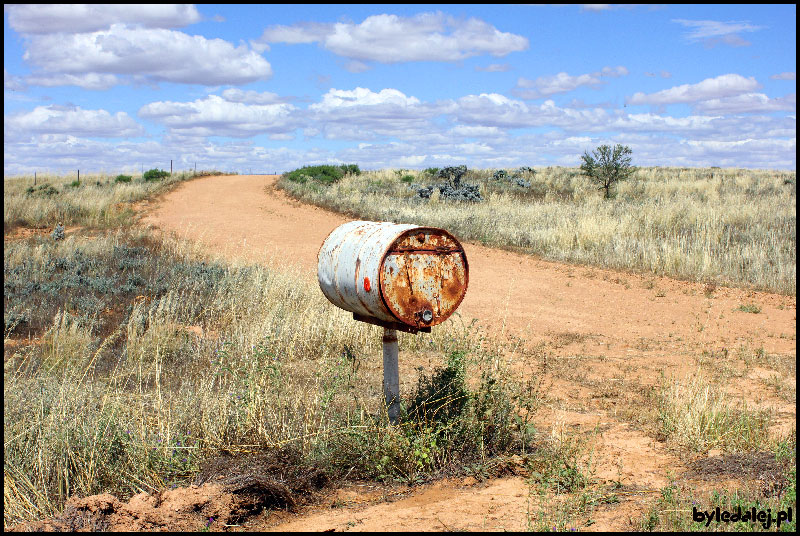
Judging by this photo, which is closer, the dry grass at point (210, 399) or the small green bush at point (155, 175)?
the dry grass at point (210, 399)

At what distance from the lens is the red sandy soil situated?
3.87m

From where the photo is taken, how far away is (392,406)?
4.64 metres

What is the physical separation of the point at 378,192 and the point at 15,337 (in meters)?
16.1

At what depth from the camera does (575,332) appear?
8.70m

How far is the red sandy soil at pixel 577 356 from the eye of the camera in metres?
3.87

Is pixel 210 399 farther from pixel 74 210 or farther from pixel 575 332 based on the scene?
pixel 74 210

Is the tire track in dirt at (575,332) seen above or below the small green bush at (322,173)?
below

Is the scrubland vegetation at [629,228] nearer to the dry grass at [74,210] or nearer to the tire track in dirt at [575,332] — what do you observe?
the tire track in dirt at [575,332]

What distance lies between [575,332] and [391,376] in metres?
4.62

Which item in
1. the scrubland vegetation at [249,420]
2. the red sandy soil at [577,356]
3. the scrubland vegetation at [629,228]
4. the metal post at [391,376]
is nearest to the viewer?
the red sandy soil at [577,356]

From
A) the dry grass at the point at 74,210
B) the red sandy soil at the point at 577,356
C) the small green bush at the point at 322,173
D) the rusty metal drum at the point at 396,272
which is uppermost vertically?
the small green bush at the point at 322,173

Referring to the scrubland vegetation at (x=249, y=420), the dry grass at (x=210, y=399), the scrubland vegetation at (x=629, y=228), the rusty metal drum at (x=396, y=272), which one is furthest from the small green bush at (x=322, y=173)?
the rusty metal drum at (x=396, y=272)

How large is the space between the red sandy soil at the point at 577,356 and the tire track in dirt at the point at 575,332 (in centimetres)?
2

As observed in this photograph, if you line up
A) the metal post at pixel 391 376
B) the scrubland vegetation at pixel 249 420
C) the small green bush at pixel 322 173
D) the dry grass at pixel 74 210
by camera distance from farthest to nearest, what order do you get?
the small green bush at pixel 322 173
the dry grass at pixel 74 210
the metal post at pixel 391 376
the scrubland vegetation at pixel 249 420
